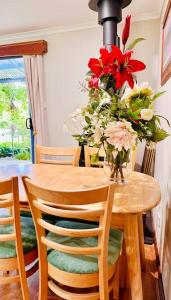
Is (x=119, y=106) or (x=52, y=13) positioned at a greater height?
(x=52, y=13)

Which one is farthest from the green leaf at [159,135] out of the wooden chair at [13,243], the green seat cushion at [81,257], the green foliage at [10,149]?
the green foliage at [10,149]

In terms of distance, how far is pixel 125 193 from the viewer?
1274 mm

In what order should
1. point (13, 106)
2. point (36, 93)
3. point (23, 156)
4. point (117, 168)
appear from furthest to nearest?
1. point (23, 156)
2. point (13, 106)
3. point (36, 93)
4. point (117, 168)

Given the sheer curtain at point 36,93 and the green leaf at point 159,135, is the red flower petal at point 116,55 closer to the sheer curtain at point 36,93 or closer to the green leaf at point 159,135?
the green leaf at point 159,135

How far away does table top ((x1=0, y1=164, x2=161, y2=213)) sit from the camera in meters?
1.14

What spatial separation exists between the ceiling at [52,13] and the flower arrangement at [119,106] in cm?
181

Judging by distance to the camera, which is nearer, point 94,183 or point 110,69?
point 110,69

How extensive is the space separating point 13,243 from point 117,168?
0.75 m

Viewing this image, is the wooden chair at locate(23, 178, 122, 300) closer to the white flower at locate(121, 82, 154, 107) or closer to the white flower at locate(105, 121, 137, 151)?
the white flower at locate(105, 121, 137, 151)

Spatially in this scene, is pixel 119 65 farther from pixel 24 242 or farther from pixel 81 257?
pixel 24 242

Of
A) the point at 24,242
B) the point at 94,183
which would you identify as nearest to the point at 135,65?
the point at 94,183

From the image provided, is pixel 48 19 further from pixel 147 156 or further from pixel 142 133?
pixel 142 133

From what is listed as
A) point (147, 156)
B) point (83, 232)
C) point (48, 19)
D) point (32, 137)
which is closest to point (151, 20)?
point (48, 19)

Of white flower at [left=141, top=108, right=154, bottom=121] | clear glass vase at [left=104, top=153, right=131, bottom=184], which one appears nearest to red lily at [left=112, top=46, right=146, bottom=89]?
white flower at [left=141, top=108, right=154, bottom=121]
